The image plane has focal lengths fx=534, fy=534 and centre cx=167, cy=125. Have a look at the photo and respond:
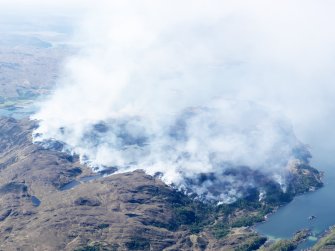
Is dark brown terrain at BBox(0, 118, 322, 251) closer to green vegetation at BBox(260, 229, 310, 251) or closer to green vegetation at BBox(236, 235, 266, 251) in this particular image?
green vegetation at BBox(236, 235, 266, 251)

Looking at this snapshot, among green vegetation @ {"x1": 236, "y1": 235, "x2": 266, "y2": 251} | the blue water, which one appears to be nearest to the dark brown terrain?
green vegetation @ {"x1": 236, "y1": 235, "x2": 266, "y2": 251}

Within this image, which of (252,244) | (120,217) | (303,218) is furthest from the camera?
(303,218)

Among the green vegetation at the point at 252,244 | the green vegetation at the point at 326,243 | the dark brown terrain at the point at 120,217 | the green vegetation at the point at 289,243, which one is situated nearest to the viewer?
the green vegetation at the point at 326,243

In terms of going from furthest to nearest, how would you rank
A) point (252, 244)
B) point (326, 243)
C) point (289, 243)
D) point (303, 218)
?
1. point (303, 218)
2. point (252, 244)
3. point (289, 243)
4. point (326, 243)

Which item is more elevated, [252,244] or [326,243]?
[326,243]

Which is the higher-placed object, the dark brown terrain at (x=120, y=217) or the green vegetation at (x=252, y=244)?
the dark brown terrain at (x=120, y=217)

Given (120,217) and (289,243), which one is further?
(120,217)

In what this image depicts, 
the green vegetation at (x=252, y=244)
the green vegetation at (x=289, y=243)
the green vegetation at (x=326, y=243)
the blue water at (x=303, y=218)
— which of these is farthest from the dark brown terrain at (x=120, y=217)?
the green vegetation at (x=326, y=243)

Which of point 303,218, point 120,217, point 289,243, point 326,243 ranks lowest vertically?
point 289,243

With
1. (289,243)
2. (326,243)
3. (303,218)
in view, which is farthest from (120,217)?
(326,243)

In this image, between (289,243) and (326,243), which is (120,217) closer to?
(289,243)

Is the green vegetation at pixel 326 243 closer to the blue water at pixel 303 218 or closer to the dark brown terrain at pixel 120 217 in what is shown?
the blue water at pixel 303 218

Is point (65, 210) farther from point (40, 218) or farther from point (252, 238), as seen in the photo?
point (252, 238)
